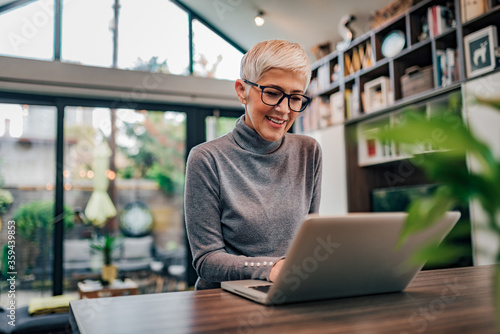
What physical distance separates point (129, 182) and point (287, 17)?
8.13 ft

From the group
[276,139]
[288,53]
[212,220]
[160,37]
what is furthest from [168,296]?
[160,37]

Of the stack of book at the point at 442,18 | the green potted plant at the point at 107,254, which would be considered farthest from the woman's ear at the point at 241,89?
the green potted plant at the point at 107,254

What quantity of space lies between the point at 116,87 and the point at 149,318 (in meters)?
4.22

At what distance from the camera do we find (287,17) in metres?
4.39

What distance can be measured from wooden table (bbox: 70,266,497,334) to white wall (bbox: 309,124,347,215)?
10.1 ft

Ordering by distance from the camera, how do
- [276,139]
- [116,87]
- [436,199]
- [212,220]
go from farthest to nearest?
1. [116,87]
2. [276,139]
3. [212,220]
4. [436,199]

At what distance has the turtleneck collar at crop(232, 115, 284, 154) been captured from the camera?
1367 millimetres

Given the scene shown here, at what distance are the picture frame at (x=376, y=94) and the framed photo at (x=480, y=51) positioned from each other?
0.85m

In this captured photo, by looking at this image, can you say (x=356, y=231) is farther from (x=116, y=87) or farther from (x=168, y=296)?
(x=116, y=87)

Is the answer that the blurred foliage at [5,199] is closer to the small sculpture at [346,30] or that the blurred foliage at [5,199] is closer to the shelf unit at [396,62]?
the shelf unit at [396,62]

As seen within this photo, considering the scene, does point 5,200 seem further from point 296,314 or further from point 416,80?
point 296,314

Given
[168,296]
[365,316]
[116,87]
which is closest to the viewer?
[365,316]

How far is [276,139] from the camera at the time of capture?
1.34 meters

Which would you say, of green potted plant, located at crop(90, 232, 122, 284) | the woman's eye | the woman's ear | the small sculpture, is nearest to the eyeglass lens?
the woman's eye
